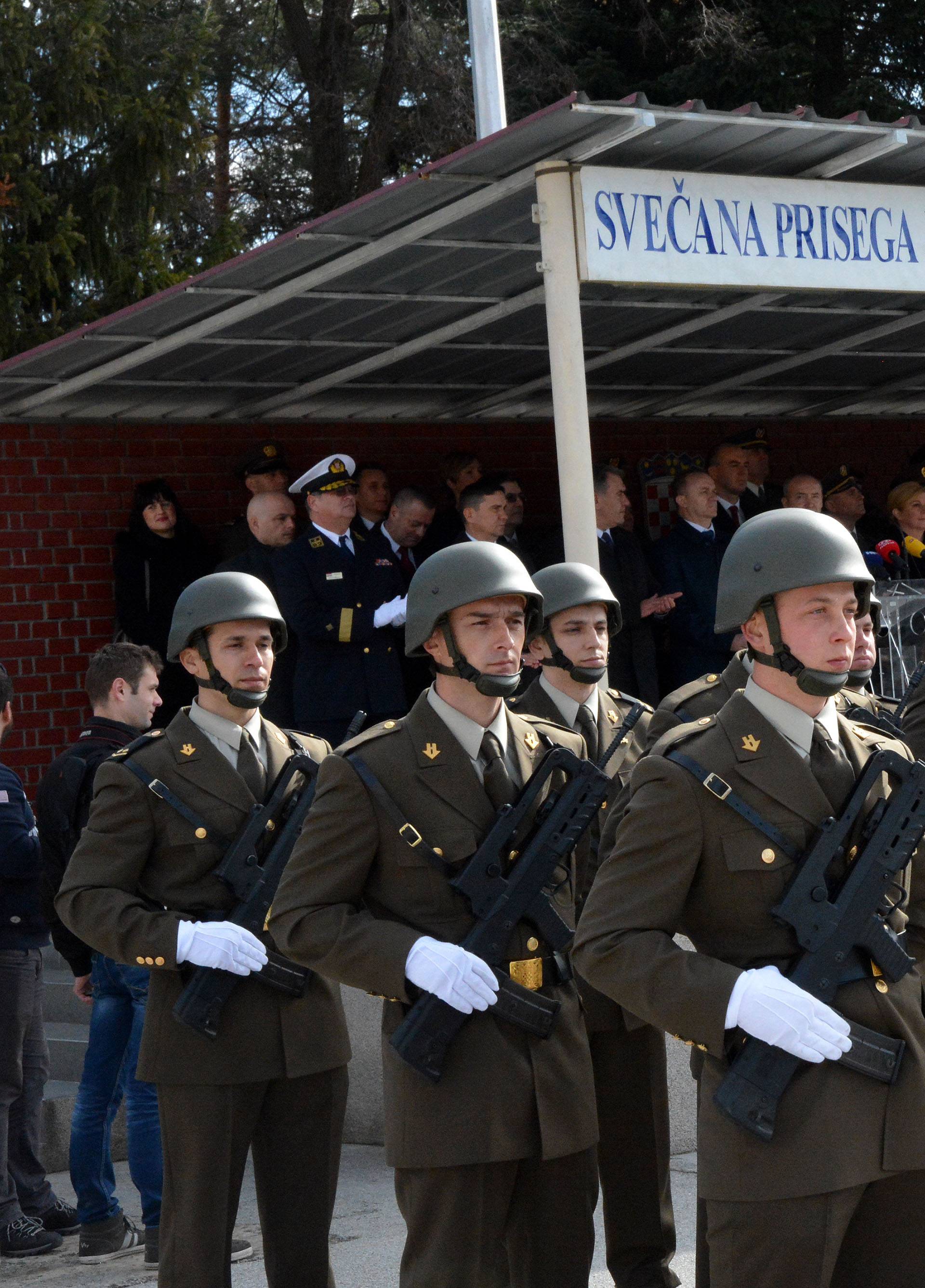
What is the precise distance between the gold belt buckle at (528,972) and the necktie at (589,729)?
1273mm

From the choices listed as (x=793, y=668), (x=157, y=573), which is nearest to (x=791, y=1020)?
(x=793, y=668)

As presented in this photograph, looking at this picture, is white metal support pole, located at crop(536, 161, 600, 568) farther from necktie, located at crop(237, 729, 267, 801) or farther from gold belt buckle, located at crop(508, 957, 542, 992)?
gold belt buckle, located at crop(508, 957, 542, 992)

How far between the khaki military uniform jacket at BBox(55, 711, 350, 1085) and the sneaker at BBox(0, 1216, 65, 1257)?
1.83 m

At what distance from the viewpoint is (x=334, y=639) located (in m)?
8.14

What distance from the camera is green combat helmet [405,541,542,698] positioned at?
3910 mm

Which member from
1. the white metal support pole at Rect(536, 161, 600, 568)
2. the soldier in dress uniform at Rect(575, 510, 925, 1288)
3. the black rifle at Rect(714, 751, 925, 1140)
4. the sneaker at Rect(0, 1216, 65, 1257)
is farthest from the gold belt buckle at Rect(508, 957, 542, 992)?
the sneaker at Rect(0, 1216, 65, 1257)

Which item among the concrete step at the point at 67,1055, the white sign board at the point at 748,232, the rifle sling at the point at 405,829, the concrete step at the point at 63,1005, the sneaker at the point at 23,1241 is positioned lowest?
the sneaker at the point at 23,1241

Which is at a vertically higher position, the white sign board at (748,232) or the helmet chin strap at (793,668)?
the white sign board at (748,232)

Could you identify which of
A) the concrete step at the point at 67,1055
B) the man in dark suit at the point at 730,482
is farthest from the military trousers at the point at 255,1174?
the man in dark suit at the point at 730,482

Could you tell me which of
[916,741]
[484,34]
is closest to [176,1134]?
[916,741]

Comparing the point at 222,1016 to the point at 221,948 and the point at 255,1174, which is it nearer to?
the point at 221,948

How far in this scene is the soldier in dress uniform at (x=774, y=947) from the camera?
310 cm

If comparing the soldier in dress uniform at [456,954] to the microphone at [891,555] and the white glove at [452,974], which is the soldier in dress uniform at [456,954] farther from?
the microphone at [891,555]

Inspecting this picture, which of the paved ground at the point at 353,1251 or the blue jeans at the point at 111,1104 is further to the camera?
the blue jeans at the point at 111,1104
